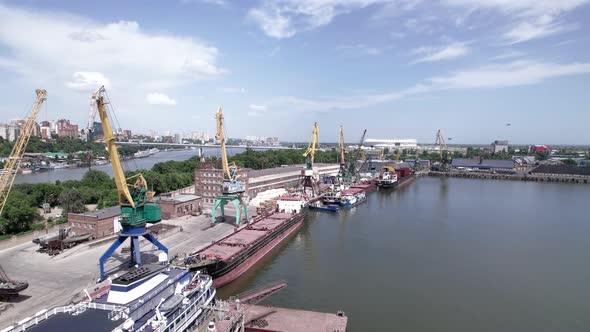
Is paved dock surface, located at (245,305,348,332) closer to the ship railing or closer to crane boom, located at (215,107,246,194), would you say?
the ship railing

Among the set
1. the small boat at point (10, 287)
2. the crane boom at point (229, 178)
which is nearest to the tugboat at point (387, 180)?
the crane boom at point (229, 178)

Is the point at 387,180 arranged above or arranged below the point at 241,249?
above

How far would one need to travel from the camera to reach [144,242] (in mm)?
29219

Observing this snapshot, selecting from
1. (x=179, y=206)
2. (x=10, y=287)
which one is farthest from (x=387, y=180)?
(x=10, y=287)

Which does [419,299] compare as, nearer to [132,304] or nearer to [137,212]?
[132,304]

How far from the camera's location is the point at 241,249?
987 inches

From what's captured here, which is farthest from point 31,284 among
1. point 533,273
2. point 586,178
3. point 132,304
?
point 586,178

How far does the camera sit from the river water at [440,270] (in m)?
19.3

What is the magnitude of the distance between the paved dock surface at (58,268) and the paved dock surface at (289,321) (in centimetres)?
1030

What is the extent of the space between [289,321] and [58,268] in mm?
17792

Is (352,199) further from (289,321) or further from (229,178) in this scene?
(289,321)

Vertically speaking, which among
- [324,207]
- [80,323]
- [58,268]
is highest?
[80,323]

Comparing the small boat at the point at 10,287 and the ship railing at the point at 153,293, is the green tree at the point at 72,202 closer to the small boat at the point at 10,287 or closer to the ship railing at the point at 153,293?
the small boat at the point at 10,287

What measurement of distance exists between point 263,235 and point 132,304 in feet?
57.2
